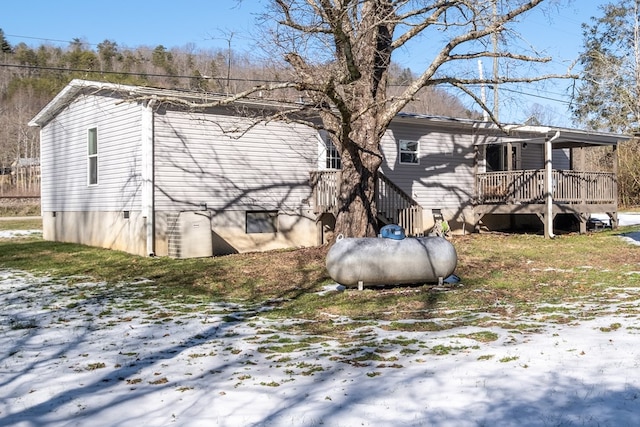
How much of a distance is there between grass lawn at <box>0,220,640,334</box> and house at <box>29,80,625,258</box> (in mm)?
1100

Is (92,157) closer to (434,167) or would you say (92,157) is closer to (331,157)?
(331,157)

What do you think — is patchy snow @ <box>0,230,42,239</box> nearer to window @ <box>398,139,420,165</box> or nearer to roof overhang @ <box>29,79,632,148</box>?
roof overhang @ <box>29,79,632,148</box>

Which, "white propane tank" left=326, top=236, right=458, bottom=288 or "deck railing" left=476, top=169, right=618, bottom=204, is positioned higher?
"deck railing" left=476, top=169, right=618, bottom=204

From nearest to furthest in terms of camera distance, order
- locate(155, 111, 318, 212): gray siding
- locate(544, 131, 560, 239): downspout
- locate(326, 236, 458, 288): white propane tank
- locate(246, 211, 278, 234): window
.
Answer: locate(326, 236, 458, 288): white propane tank → locate(155, 111, 318, 212): gray siding → locate(246, 211, 278, 234): window → locate(544, 131, 560, 239): downspout

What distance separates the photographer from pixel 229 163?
16.8m

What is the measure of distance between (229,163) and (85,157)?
4.64 meters

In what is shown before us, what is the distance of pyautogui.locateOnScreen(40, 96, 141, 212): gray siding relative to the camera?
1627 centimetres

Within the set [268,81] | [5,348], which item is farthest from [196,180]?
[5,348]

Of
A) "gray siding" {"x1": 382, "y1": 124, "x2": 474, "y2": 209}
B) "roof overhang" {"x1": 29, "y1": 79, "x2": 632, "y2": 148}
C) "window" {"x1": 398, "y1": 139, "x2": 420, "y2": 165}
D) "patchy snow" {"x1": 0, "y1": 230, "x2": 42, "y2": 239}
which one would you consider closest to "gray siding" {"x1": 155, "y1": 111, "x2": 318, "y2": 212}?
"roof overhang" {"x1": 29, "y1": 79, "x2": 632, "y2": 148}

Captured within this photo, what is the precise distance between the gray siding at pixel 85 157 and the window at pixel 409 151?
325 inches

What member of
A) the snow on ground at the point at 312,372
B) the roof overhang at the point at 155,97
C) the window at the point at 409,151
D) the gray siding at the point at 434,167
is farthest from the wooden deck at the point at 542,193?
the snow on ground at the point at 312,372

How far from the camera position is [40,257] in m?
16.4

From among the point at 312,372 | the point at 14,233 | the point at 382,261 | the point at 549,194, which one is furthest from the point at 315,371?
the point at 14,233

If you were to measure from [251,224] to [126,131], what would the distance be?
12.9ft
